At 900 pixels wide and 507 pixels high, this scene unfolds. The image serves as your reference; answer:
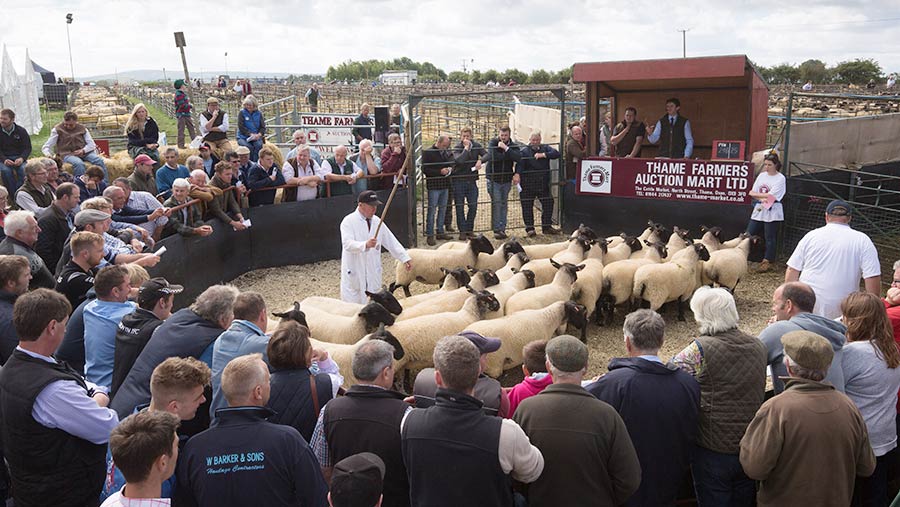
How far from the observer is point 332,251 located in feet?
40.2

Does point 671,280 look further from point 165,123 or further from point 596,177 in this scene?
point 165,123

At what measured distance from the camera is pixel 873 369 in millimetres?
4109

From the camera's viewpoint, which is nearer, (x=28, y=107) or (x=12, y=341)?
(x=12, y=341)

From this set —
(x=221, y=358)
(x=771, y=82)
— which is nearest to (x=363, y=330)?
(x=221, y=358)

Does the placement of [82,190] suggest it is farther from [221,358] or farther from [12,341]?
[221,358]

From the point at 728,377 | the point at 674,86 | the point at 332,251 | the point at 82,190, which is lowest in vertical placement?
the point at 332,251

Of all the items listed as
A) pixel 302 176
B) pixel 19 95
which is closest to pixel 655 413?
pixel 302 176

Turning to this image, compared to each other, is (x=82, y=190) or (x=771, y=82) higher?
(x=771, y=82)

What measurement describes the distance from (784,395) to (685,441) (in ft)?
2.05

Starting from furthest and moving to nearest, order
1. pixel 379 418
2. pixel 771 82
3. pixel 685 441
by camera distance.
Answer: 1. pixel 771 82
2. pixel 685 441
3. pixel 379 418

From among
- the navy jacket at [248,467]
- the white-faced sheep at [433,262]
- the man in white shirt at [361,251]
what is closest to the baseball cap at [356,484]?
the navy jacket at [248,467]

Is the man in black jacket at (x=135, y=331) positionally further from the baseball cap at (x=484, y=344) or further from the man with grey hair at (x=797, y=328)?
the man with grey hair at (x=797, y=328)

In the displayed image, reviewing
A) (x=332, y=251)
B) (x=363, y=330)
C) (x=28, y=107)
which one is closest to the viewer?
(x=363, y=330)

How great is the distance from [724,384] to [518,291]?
4689 millimetres
